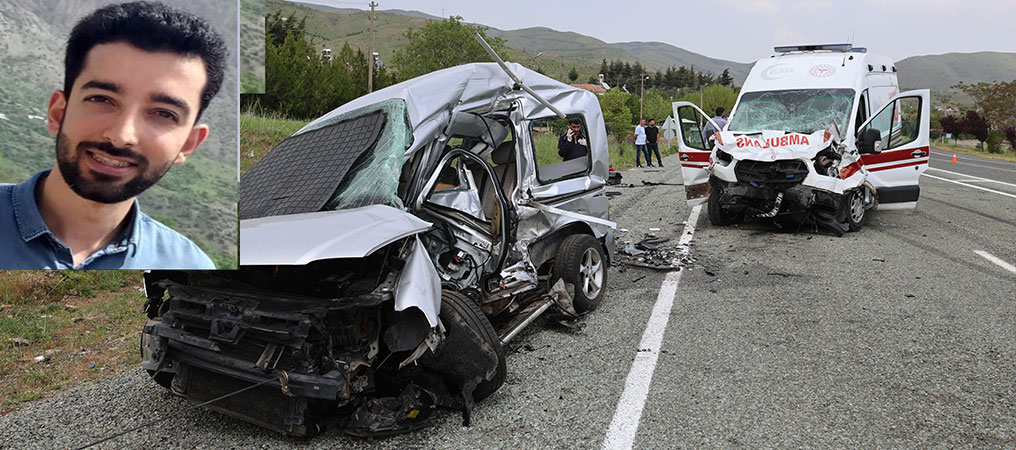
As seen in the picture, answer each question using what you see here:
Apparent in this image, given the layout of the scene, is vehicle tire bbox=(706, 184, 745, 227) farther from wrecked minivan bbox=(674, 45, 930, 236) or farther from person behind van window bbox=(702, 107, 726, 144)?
person behind van window bbox=(702, 107, 726, 144)

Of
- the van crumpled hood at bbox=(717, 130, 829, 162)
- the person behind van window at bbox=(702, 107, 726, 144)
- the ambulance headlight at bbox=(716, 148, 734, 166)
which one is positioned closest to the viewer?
the van crumpled hood at bbox=(717, 130, 829, 162)

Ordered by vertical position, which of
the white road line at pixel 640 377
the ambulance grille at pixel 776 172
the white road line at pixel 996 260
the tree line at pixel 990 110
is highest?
the tree line at pixel 990 110

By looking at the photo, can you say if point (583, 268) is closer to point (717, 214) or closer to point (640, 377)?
point (640, 377)

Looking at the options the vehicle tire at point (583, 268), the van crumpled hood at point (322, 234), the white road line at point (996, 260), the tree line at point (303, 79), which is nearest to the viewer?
the van crumpled hood at point (322, 234)

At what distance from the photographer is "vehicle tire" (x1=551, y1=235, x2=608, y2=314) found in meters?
5.79

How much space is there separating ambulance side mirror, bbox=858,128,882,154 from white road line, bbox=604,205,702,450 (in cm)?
465

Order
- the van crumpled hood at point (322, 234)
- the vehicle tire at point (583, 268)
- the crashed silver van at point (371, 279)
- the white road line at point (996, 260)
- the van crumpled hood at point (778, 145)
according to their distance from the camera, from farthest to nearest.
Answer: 1. the van crumpled hood at point (778, 145)
2. the white road line at point (996, 260)
3. the vehicle tire at point (583, 268)
4. the crashed silver van at point (371, 279)
5. the van crumpled hood at point (322, 234)

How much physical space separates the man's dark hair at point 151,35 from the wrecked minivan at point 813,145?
837 centimetres

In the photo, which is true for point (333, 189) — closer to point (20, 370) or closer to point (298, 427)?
point (298, 427)

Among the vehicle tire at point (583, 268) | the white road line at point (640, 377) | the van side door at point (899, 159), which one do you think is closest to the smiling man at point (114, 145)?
the white road line at point (640, 377)

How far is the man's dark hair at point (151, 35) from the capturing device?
7.70 ft

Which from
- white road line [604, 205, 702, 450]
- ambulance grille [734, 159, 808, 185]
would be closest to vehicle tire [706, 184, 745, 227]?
ambulance grille [734, 159, 808, 185]

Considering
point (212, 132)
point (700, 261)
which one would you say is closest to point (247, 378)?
point (212, 132)

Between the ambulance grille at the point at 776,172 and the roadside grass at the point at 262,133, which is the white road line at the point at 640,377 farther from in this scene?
the roadside grass at the point at 262,133
